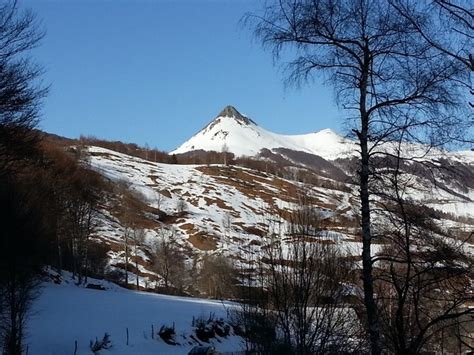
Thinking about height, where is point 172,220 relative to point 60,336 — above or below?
above

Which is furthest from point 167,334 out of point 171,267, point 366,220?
point 171,267

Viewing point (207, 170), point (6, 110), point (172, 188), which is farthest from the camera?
point (207, 170)

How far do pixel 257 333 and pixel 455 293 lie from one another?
6.83m

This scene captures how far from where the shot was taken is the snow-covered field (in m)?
32.4

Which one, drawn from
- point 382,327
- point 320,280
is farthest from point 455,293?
point 320,280

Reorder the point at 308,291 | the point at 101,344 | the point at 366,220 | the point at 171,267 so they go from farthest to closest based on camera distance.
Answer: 1. the point at 171,267
2. the point at 101,344
3. the point at 308,291
4. the point at 366,220

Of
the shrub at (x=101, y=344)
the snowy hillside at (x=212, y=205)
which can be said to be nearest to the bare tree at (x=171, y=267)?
the snowy hillside at (x=212, y=205)

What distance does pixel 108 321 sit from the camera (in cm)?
3881

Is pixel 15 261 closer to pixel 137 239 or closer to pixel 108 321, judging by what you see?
pixel 108 321

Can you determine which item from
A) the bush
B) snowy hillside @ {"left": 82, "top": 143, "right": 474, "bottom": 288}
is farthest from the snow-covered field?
snowy hillside @ {"left": 82, "top": 143, "right": 474, "bottom": 288}

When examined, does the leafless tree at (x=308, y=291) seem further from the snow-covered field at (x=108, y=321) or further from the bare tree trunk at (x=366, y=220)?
the snow-covered field at (x=108, y=321)

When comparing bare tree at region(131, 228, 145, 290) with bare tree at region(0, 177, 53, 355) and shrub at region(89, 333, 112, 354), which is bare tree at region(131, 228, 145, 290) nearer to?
shrub at region(89, 333, 112, 354)

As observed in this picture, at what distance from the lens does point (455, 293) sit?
8.46 meters

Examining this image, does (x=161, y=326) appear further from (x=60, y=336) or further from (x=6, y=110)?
(x=6, y=110)
